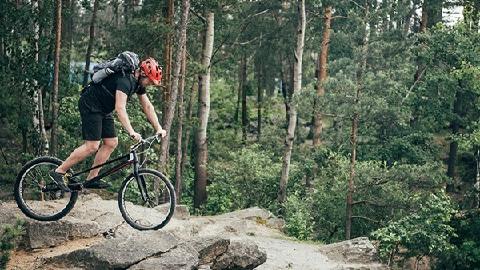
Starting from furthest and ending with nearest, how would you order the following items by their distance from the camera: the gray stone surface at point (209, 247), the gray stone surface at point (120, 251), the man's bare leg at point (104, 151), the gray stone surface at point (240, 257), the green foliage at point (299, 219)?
the green foliage at point (299, 219), the gray stone surface at point (240, 257), the gray stone surface at point (209, 247), the man's bare leg at point (104, 151), the gray stone surface at point (120, 251)

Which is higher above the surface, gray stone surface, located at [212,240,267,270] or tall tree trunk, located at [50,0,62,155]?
tall tree trunk, located at [50,0,62,155]

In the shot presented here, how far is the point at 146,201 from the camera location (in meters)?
8.20

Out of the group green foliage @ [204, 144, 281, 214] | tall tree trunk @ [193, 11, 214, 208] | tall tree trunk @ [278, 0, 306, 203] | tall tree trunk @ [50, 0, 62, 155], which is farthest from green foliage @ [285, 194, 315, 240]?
tall tree trunk @ [50, 0, 62, 155]

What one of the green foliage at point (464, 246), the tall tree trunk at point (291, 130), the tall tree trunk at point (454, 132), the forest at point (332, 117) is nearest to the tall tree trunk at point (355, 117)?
the forest at point (332, 117)

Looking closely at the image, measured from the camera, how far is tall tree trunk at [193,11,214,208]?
72.8 feet

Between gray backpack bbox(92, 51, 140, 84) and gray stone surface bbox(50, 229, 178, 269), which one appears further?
gray stone surface bbox(50, 229, 178, 269)

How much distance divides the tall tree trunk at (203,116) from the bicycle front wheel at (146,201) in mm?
13615

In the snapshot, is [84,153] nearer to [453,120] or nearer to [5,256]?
[5,256]

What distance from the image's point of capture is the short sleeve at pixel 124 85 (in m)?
7.25

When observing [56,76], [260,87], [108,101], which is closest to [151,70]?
[108,101]

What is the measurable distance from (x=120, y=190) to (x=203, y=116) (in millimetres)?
14591

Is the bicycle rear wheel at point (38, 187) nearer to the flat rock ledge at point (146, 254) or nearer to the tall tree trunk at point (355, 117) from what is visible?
the flat rock ledge at point (146, 254)

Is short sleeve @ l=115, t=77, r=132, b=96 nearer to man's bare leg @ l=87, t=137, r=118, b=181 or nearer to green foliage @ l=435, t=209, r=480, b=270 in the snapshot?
man's bare leg @ l=87, t=137, r=118, b=181

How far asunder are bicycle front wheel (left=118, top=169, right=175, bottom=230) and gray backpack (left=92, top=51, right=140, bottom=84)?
1.34m
